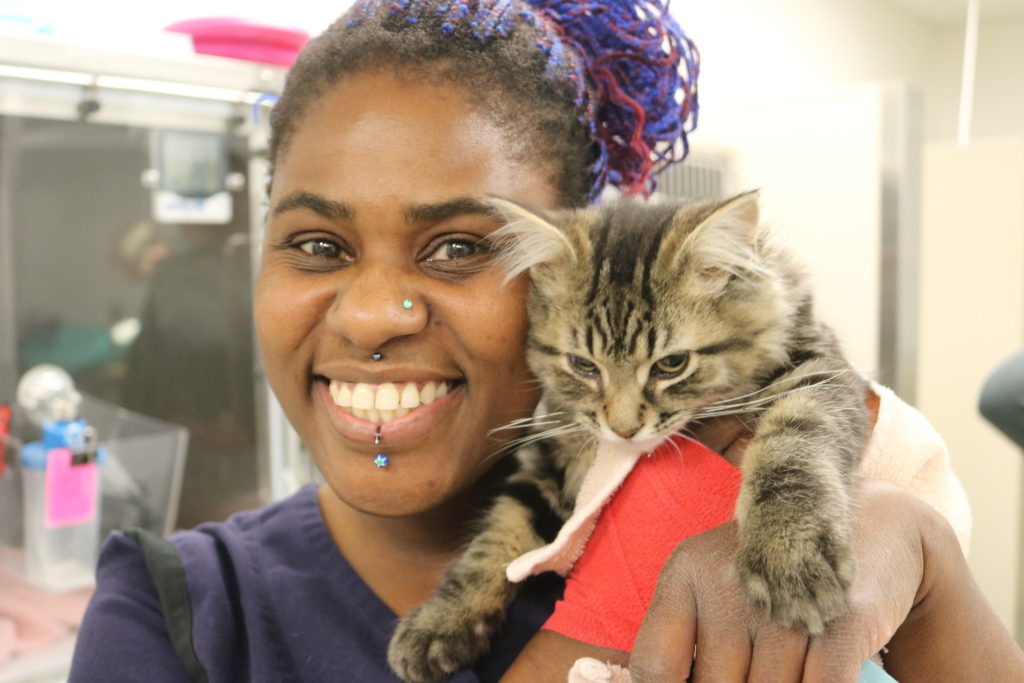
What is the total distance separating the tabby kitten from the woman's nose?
0.14 m

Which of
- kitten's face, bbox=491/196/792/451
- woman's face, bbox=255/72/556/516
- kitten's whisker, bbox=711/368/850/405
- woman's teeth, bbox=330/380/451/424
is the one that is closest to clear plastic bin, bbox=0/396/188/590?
woman's face, bbox=255/72/556/516

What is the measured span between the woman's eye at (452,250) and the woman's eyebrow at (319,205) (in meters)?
0.12

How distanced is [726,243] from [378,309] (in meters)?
0.49

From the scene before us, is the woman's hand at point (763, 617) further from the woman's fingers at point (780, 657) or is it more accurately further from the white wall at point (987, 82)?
the white wall at point (987, 82)

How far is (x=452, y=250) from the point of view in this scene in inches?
44.8

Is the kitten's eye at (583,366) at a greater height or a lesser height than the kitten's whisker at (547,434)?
greater

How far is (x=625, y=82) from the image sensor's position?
4.49 feet

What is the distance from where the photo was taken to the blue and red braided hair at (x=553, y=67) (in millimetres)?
1157

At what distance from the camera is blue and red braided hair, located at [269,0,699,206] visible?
116 cm

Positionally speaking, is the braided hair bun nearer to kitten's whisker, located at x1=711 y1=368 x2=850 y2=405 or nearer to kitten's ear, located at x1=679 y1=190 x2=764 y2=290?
kitten's ear, located at x1=679 y1=190 x2=764 y2=290

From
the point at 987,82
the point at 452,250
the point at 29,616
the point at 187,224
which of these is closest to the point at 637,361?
the point at 452,250

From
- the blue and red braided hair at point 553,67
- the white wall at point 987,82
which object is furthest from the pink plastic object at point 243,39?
the white wall at point 987,82

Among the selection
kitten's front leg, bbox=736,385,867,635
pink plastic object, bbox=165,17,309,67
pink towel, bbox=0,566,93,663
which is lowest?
pink towel, bbox=0,566,93,663

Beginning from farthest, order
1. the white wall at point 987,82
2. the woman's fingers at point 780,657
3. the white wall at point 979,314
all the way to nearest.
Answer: the white wall at point 987,82
the white wall at point 979,314
the woman's fingers at point 780,657
